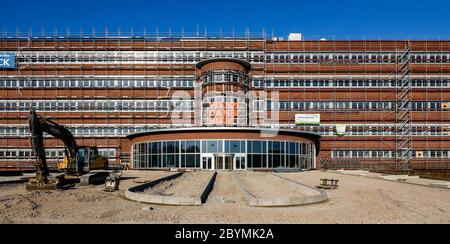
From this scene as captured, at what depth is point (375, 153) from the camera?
6775cm

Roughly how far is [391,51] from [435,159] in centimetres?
2080

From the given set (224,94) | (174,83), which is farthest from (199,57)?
(224,94)

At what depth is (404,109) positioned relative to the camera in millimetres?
68312

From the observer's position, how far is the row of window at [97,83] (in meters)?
69.2

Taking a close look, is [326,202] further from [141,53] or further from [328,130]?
[141,53]

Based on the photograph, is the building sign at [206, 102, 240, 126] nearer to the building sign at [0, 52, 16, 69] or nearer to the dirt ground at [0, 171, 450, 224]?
the building sign at [0, 52, 16, 69]

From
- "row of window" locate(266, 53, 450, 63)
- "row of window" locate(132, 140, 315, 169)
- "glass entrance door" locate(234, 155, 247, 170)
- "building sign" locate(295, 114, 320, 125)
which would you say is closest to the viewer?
"glass entrance door" locate(234, 155, 247, 170)

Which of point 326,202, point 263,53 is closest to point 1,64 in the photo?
point 263,53

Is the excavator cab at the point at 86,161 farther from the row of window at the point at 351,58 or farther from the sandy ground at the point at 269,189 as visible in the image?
the row of window at the point at 351,58

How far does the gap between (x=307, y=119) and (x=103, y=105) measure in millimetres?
36837

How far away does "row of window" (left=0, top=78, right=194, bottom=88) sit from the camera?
69188 mm

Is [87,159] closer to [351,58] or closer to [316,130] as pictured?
[316,130]

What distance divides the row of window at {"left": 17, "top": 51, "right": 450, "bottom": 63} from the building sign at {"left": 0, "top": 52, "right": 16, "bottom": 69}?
107cm

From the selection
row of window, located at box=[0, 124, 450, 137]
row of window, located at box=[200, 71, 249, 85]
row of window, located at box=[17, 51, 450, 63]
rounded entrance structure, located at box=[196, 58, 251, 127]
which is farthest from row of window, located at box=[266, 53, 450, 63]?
row of window, located at box=[0, 124, 450, 137]
